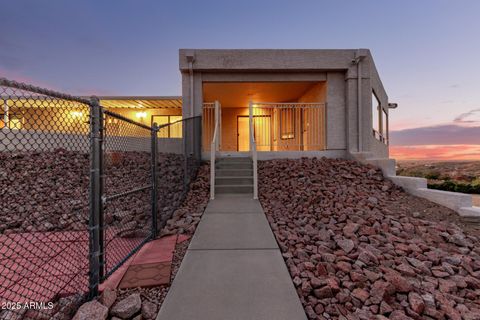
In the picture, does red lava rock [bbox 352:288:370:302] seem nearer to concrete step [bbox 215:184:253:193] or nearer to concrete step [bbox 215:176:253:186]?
concrete step [bbox 215:184:253:193]

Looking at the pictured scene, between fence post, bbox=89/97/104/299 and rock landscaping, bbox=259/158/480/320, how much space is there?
73.7 inches

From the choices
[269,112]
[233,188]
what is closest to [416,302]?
[233,188]

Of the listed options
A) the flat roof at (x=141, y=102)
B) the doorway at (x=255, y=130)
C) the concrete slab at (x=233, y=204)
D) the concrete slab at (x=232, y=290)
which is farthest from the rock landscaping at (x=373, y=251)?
the flat roof at (x=141, y=102)

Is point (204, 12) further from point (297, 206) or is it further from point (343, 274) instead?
point (343, 274)

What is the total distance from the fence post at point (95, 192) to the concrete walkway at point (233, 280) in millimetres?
708

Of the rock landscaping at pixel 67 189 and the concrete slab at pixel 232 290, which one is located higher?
the rock landscaping at pixel 67 189

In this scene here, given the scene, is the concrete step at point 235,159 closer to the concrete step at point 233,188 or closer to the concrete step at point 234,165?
the concrete step at point 234,165

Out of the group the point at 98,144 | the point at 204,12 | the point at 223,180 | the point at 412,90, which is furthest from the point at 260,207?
the point at 412,90

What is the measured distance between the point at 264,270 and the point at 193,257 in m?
0.87

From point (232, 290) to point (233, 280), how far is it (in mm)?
163

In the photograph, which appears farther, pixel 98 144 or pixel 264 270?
pixel 264 270

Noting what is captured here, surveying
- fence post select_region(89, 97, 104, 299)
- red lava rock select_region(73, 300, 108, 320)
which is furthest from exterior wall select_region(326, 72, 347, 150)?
red lava rock select_region(73, 300, 108, 320)

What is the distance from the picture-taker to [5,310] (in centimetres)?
188

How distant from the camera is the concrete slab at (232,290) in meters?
1.92
